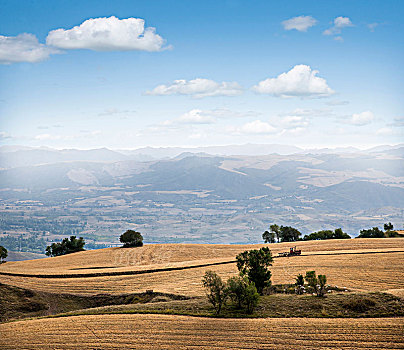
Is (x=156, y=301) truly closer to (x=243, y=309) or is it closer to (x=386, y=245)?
(x=243, y=309)

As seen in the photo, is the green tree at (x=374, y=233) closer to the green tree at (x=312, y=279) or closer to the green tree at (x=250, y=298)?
the green tree at (x=312, y=279)

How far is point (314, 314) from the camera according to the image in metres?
35.5

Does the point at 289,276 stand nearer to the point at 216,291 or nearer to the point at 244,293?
the point at 244,293

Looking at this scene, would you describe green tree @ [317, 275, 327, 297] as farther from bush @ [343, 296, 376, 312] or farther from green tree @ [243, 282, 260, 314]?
green tree @ [243, 282, 260, 314]

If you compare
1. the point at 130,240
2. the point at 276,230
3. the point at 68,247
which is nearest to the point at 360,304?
the point at 130,240

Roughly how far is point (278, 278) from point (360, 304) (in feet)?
60.3

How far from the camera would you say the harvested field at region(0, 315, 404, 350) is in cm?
2952

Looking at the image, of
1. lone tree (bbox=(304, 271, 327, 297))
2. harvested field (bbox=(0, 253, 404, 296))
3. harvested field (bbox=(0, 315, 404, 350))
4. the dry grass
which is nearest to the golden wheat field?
harvested field (bbox=(0, 253, 404, 296))

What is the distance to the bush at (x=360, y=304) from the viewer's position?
117ft

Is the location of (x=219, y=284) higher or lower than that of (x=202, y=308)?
higher

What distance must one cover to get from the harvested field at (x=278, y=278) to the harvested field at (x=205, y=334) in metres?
12.6

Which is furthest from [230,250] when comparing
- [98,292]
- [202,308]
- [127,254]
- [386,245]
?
[202,308]

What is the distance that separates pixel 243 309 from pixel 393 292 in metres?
15.5

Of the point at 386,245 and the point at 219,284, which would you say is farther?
the point at 386,245
